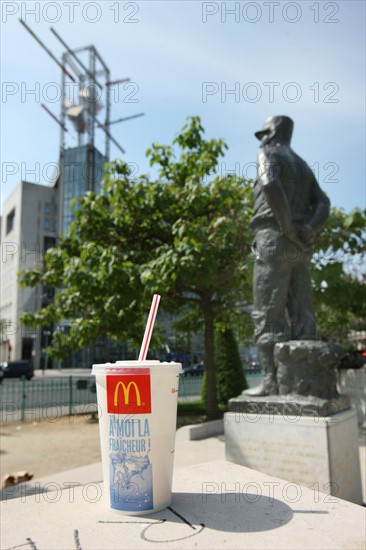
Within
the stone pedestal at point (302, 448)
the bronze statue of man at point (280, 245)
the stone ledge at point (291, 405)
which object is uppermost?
the bronze statue of man at point (280, 245)

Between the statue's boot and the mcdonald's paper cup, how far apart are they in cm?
339

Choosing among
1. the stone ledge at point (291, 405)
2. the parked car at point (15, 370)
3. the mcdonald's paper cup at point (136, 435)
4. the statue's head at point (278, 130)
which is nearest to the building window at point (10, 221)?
the parked car at point (15, 370)

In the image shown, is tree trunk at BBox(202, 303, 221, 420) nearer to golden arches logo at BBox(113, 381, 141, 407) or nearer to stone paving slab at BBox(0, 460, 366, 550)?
stone paving slab at BBox(0, 460, 366, 550)

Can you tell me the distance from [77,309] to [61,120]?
204 ft

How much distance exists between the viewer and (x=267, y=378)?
5180mm

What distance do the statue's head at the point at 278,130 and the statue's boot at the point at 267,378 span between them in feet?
8.86

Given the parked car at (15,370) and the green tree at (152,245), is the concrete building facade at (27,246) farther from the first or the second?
the green tree at (152,245)

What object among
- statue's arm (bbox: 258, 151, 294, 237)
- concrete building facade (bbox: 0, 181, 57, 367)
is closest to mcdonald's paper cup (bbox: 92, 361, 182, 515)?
statue's arm (bbox: 258, 151, 294, 237)

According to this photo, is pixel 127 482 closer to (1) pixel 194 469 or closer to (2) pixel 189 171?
(1) pixel 194 469

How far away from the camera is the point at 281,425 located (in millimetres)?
4508

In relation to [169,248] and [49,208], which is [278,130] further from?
[49,208]

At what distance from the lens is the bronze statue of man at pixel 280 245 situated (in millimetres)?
5215

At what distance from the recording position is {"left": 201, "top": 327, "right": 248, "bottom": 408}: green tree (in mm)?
13891

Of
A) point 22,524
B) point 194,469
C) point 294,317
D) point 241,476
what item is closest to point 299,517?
point 241,476
